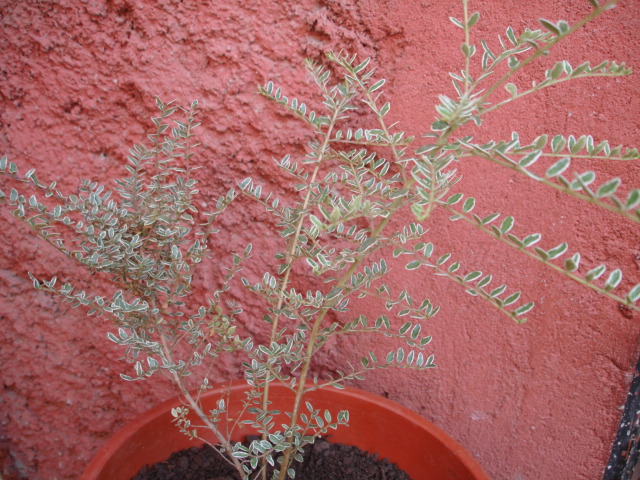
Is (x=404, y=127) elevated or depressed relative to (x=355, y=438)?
elevated

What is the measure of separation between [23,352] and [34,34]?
2.83 feet

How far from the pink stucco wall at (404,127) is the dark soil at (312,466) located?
275mm

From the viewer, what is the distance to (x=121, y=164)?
1336 millimetres

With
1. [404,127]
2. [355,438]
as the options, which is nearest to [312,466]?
[355,438]

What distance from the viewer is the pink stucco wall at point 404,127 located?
1.19 m

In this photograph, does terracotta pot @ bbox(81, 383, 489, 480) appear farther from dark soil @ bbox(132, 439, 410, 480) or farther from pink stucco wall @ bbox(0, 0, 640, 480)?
pink stucco wall @ bbox(0, 0, 640, 480)

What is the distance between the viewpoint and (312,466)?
119 cm

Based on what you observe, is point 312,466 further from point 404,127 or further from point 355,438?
point 404,127

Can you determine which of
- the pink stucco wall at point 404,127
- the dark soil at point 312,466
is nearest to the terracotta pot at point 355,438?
the dark soil at point 312,466

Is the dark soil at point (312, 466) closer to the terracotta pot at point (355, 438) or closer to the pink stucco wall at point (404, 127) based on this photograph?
the terracotta pot at point (355, 438)

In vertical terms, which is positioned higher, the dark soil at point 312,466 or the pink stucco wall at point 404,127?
the pink stucco wall at point 404,127

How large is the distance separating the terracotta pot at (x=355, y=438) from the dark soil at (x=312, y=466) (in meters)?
0.02

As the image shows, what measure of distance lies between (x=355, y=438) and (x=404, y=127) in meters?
0.83

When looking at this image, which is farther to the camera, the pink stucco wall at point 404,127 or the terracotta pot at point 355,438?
the pink stucco wall at point 404,127
